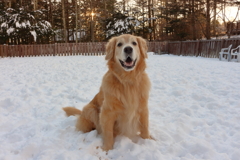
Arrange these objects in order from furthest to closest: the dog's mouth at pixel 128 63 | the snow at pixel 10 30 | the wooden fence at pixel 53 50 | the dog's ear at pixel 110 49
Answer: the snow at pixel 10 30 → the wooden fence at pixel 53 50 → the dog's ear at pixel 110 49 → the dog's mouth at pixel 128 63

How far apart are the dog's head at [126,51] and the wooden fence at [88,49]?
1275 cm

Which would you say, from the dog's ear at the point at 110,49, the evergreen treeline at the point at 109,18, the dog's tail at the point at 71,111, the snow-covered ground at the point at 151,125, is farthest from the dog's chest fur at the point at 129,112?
the evergreen treeline at the point at 109,18

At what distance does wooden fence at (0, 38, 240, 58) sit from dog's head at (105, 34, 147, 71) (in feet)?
41.8

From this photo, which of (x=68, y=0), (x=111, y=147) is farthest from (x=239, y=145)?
(x=68, y=0)

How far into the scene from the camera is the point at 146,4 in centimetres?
2523

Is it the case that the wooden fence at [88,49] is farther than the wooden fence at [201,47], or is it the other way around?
the wooden fence at [88,49]

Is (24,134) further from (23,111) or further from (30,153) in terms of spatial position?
(23,111)

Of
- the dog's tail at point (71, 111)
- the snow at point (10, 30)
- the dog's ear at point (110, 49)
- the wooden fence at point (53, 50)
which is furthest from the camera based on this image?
the snow at point (10, 30)

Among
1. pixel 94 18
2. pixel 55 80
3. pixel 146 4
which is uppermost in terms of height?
pixel 146 4

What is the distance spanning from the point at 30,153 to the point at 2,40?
68.8 feet

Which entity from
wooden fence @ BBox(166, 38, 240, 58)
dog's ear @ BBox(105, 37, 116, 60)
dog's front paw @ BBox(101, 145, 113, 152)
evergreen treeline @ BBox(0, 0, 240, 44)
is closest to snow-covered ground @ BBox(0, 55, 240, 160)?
dog's front paw @ BBox(101, 145, 113, 152)

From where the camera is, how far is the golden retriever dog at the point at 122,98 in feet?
7.41

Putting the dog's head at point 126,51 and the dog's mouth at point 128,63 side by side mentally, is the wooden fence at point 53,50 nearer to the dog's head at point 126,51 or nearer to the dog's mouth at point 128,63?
the dog's head at point 126,51

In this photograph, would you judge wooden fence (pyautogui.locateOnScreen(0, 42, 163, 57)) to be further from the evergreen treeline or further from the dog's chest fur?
the dog's chest fur
